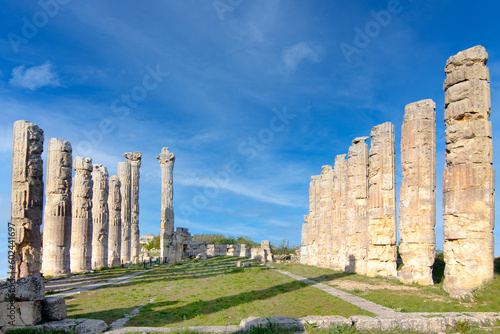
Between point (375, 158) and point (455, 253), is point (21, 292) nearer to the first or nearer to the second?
point (455, 253)

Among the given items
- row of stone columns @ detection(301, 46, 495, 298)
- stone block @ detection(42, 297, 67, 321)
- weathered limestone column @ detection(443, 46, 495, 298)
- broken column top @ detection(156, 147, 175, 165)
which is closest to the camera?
stone block @ detection(42, 297, 67, 321)

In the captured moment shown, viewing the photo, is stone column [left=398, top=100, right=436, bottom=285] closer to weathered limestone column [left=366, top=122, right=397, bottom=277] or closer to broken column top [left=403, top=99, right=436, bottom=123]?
broken column top [left=403, top=99, right=436, bottom=123]

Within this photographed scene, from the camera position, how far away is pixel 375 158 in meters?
18.6

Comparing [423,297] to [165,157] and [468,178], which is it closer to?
Result: [468,178]

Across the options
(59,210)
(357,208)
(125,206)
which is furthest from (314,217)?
(59,210)

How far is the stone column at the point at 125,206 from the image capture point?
104 ft

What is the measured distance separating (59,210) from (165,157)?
1734 cm

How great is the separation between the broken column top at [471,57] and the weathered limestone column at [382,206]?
5858mm

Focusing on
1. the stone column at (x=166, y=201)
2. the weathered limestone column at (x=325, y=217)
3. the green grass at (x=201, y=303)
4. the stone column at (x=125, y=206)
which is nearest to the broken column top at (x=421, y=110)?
the green grass at (x=201, y=303)

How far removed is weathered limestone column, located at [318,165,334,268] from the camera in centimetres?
2675

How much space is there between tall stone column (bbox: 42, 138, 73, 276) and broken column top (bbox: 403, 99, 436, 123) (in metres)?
16.2

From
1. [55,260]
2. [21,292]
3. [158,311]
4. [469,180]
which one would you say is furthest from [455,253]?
[55,260]

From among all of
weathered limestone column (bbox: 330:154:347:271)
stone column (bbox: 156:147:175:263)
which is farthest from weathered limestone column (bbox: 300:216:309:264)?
stone column (bbox: 156:147:175:263)

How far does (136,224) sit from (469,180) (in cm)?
2752
